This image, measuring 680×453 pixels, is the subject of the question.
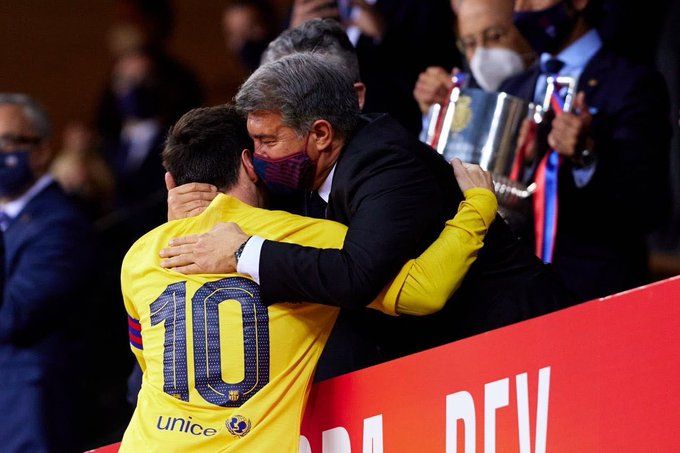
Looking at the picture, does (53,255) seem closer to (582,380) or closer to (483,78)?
(483,78)

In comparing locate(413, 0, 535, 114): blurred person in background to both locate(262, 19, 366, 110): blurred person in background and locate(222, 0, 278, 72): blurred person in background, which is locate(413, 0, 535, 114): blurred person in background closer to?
locate(262, 19, 366, 110): blurred person in background

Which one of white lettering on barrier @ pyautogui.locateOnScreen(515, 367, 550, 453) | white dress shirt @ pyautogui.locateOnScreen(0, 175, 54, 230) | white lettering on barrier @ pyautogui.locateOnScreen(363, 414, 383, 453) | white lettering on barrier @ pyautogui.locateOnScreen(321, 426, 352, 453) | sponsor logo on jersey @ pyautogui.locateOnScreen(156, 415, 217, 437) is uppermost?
white lettering on barrier @ pyautogui.locateOnScreen(515, 367, 550, 453)

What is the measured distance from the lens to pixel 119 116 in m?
7.29

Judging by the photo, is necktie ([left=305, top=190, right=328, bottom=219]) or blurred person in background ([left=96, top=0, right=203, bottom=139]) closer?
necktie ([left=305, top=190, right=328, bottom=219])

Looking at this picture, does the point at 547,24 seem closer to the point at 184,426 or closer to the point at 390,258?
the point at 390,258

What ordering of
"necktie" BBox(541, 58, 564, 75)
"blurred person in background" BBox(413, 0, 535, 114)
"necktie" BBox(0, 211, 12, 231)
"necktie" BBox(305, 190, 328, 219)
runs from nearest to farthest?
"necktie" BBox(305, 190, 328, 219), "necktie" BBox(541, 58, 564, 75), "blurred person in background" BBox(413, 0, 535, 114), "necktie" BBox(0, 211, 12, 231)

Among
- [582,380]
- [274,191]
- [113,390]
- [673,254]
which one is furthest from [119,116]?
[582,380]

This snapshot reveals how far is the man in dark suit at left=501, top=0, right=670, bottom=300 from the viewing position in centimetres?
396

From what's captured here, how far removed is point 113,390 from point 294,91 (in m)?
3.31

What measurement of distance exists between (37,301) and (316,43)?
1.66 m

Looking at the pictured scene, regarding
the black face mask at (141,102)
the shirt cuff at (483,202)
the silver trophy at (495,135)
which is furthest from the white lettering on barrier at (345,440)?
the black face mask at (141,102)

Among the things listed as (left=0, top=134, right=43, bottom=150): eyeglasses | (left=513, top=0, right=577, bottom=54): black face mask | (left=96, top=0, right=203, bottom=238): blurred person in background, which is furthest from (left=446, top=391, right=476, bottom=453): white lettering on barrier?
(left=96, top=0, right=203, bottom=238): blurred person in background

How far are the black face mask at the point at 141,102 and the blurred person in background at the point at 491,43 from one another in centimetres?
278

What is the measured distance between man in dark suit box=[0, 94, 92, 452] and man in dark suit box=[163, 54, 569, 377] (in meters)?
1.95
